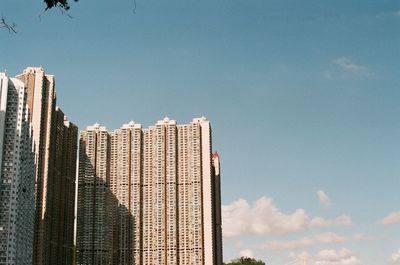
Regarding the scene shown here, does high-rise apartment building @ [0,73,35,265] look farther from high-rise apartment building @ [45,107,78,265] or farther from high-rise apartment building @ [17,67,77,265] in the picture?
high-rise apartment building @ [45,107,78,265]

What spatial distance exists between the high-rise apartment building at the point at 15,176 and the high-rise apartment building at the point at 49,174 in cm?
1724

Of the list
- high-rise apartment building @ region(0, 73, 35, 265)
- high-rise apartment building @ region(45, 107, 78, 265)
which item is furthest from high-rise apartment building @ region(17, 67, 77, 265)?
high-rise apartment building @ region(0, 73, 35, 265)

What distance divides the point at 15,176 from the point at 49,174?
34.6 m

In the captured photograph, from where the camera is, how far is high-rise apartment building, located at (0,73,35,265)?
458 feet

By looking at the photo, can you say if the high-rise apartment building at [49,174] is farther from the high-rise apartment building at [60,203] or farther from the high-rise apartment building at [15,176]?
the high-rise apartment building at [15,176]

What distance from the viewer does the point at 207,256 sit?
19138cm

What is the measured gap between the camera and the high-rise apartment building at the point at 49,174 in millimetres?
171125

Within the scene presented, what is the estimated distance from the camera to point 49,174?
177625 millimetres

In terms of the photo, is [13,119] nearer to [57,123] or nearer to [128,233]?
[57,123]

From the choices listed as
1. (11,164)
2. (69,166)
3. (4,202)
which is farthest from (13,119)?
(69,166)

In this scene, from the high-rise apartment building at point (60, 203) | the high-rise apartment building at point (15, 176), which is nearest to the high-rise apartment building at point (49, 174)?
the high-rise apartment building at point (60, 203)

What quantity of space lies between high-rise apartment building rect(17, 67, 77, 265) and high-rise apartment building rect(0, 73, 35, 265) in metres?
17.2

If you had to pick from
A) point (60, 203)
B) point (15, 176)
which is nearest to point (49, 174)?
point (60, 203)

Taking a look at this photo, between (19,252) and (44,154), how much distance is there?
41.3 meters
